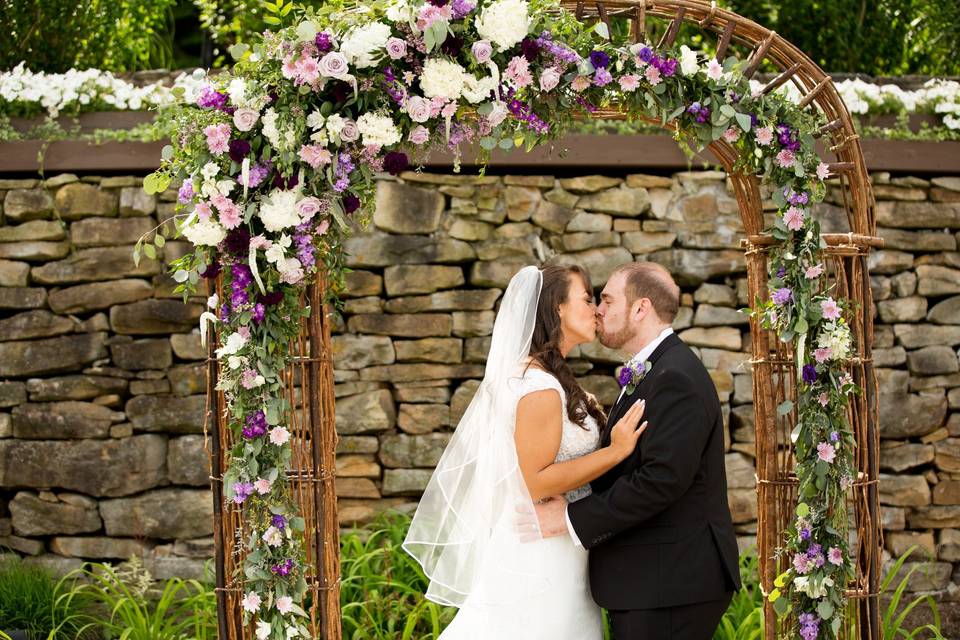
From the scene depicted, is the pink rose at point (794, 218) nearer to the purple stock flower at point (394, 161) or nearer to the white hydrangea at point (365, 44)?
the purple stock flower at point (394, 161)

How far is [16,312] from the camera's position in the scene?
16.4ft

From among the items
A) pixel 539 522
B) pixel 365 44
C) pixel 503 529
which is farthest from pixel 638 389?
pixel 365 44

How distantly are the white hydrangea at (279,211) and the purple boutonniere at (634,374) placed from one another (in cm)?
118

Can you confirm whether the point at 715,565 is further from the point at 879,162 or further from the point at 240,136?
the point at 879,162

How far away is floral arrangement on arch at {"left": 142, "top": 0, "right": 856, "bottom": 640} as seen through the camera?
9.63 feet

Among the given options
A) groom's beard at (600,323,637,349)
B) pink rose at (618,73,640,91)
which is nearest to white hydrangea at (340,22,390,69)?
pink rose at (618,73,640,91)

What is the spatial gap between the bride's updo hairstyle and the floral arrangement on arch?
532 millimetres

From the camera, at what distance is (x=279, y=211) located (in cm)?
293

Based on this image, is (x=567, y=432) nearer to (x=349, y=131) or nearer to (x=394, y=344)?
(x=349, y=131)

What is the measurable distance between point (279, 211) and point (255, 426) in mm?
668

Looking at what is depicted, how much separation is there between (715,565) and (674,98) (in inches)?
58.4

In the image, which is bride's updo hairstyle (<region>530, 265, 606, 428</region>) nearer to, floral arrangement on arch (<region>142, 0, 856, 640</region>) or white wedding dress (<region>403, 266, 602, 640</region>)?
white wedding dress (<region>403, 266, 602, 640</region>)

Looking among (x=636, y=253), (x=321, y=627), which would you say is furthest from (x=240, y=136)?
(x=636, y=253)

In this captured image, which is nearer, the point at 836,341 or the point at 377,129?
the point at 377,129
